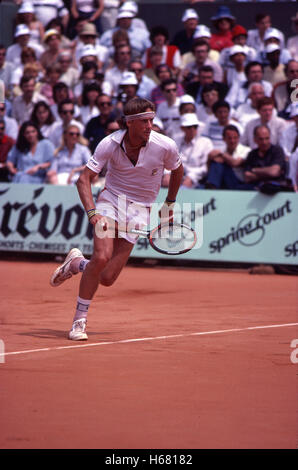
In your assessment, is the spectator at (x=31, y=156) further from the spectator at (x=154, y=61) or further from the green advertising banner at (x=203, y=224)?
the spectator at (x=154, y=61)

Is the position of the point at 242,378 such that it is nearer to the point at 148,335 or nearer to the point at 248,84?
the point at 148,335

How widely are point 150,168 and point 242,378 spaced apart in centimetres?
238

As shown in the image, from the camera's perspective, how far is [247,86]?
50.2ft

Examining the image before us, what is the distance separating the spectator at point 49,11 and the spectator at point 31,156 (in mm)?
4574

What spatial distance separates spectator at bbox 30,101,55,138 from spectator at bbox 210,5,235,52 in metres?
3.28

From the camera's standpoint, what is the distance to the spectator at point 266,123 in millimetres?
14008

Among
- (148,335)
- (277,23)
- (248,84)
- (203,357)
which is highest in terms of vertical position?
(277,23)

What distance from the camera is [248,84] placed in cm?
1528

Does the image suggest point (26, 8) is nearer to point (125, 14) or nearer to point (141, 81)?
point (125, 14)

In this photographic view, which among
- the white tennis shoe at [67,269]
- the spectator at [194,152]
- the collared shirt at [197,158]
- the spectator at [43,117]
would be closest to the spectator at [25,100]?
the spectator at [43,117]

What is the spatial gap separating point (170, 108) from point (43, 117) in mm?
2344

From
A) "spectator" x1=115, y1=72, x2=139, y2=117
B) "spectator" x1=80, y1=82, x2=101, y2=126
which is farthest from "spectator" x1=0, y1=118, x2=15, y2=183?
"spectator" x1=115, y1=72, x2=139, y2=117
